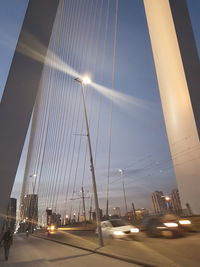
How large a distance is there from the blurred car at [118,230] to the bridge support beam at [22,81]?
6.69 meters

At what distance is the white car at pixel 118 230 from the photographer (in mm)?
13703

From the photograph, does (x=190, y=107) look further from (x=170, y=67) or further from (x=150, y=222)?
(x=150, y=222)

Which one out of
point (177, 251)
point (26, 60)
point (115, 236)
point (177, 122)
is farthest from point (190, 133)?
point (26, 60)

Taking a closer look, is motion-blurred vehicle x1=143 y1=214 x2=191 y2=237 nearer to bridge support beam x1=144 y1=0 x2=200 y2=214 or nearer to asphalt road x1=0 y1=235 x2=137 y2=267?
asphalt road x1=0 y1=235 x2=137 y2=267

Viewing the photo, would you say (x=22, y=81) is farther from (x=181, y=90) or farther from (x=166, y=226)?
(x=181, y=90)

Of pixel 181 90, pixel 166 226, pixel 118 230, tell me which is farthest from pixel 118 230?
pixel 181 90

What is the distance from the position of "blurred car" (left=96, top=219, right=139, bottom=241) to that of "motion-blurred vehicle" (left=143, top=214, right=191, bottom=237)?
2.40 feet

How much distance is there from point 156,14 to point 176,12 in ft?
7.13

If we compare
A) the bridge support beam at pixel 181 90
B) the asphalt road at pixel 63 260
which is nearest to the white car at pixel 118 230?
the asphalt road at pixel 63 260

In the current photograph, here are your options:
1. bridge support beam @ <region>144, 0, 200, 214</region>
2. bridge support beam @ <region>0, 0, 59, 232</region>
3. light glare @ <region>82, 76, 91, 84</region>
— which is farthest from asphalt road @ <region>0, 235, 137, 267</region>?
bridge support beam @ <region>144, 0, 200, 214</region>

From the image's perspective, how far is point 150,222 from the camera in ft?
45.3

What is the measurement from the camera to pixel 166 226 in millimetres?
12539

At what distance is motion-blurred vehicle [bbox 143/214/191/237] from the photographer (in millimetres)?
12242

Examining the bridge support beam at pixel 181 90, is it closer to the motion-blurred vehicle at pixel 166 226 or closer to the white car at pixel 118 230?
the motion-blurred vehicle at pixel 166 226
